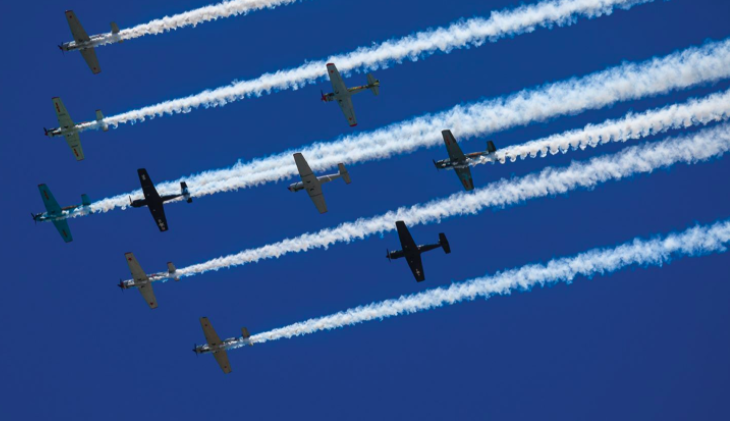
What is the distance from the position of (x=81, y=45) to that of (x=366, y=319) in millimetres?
16858

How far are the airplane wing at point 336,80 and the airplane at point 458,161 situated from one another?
19.9ft

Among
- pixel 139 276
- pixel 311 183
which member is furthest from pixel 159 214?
pixel 311 183

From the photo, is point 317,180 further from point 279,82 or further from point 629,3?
point 629,3

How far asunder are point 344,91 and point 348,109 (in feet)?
3.40

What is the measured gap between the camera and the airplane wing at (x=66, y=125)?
54844 millimetres

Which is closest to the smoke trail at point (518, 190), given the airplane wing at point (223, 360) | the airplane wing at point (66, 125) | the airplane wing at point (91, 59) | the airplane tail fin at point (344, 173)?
the airplane tail fin at point (344, 173)

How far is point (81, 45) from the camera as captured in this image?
5369cm

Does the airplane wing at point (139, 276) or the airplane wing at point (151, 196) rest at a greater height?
the airplane wing at point (151, 196)

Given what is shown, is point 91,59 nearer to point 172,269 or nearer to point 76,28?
point 76,28

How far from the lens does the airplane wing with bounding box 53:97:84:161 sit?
54844 mm

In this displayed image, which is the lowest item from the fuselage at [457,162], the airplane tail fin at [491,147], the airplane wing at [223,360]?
the airplane wing at [223,360]

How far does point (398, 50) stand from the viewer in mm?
49156

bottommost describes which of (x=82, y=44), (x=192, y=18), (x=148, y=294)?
(x=148, y=294)

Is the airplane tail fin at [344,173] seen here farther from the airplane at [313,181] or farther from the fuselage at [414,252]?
the fuselage at [414,252]
